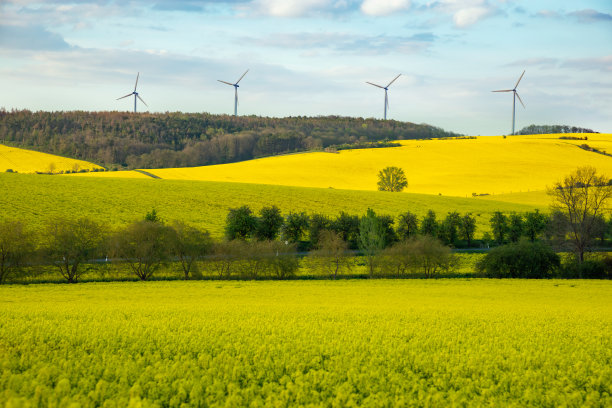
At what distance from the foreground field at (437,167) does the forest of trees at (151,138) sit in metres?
14.7

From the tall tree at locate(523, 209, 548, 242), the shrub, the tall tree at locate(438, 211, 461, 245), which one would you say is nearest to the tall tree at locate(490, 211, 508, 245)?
the tall tree at locate(523, 209, 548, 242)

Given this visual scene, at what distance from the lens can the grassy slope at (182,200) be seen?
68812 mm

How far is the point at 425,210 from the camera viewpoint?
81.8 meters

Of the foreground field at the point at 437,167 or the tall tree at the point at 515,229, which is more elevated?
the foreground field at the point at 437,167

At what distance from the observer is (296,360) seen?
1203cm

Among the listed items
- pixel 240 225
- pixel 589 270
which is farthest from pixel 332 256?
pixel 589 270

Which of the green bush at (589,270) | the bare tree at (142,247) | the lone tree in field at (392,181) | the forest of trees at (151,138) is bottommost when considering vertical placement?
the green bush at (589,270)

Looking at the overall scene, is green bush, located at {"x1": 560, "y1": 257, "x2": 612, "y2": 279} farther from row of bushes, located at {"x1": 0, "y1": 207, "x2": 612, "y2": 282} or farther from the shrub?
the shrub

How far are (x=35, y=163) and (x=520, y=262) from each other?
4910 inches

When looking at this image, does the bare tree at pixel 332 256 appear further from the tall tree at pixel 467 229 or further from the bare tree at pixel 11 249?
the bare tree at pixel 11 249

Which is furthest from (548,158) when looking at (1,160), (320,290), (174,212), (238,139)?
(1,160)

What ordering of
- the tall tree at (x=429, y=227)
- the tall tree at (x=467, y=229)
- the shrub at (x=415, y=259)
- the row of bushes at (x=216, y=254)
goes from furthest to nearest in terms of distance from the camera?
the tall tree at (x=467, y=229) → the tall tree at (x=429, y=227) → the shrub at (x=415, y=259) → the row of bushes at (x=216, y=254)

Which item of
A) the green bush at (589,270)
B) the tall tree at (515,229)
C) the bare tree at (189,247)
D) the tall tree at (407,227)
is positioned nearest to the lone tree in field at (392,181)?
the tall tree at (515,229)

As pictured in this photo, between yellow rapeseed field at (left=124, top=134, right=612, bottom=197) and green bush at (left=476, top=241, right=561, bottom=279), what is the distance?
2498 inches
